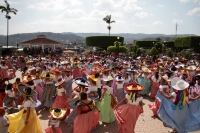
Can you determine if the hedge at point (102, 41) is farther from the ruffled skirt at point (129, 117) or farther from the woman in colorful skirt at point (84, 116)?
the woman in colorful skirt at point (84, 116)

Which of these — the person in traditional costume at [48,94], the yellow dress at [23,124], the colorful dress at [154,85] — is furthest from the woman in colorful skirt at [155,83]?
the yellow dress at [23,124]

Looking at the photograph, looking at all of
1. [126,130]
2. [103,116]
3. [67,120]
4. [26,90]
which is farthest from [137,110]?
[26,90]

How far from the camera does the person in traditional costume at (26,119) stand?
491 centimetres

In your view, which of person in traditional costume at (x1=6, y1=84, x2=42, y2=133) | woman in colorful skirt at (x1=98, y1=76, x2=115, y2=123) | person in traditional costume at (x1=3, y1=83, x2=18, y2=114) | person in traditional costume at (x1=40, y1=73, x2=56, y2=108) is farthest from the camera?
person in traditional costume at (x1=40, y1=73, x2=56, y2=108)

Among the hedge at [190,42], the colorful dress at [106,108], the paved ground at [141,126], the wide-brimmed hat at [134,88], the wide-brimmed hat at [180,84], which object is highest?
the hedge at [190,42]

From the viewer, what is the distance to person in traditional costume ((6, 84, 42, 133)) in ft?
16.1

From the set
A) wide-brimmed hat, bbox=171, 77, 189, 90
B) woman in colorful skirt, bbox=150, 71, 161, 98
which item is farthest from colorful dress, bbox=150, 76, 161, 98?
wide-brimmed hat, bbox=171, 77, 189, 90

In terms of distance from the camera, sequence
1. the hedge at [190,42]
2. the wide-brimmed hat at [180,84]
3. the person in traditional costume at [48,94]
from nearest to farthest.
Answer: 1. the wide-brimmed hat at [180,84]
2. the person in traditional costume at [48,94]
3. the hedge at [190,42]

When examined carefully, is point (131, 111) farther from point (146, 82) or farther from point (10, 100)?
point (146, 82)

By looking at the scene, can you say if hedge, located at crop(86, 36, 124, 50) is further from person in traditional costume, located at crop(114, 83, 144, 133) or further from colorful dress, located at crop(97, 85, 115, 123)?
person in traditional costume, located at crop(114, 83, 144, 133)

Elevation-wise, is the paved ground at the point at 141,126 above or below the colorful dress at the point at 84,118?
below

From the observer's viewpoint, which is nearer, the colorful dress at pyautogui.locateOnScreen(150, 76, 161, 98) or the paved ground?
the paved ground

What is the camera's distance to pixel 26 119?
4883 mm

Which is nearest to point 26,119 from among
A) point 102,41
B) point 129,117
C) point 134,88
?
point 129,117
